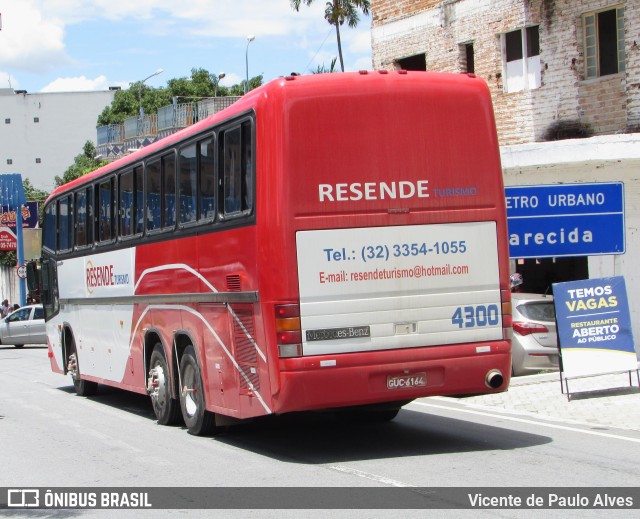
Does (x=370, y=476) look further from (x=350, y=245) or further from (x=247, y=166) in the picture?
(x=247, y=166)

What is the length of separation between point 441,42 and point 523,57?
2.77 meters

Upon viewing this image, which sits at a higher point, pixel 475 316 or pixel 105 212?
pixel 105 212

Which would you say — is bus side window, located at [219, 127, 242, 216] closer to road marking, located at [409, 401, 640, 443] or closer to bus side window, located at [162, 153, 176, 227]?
bus side window, located at [162, 153, 176, 227]

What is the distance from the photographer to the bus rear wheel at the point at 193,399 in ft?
38.9

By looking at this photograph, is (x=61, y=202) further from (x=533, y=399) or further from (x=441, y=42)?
(x=441, y=42)

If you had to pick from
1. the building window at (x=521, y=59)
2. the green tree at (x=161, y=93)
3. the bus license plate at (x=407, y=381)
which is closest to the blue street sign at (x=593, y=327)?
the bus license plate at (x=407, y=381)

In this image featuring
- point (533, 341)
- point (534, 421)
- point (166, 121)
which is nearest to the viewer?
point (534, 421)

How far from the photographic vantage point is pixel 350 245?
9789mm

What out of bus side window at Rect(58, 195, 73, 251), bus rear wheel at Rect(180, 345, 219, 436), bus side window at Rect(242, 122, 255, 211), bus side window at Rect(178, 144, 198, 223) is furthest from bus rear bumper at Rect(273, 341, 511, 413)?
bus side window at Rect(58, 195, 73, 251)

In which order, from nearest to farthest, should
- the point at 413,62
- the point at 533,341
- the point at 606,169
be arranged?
the point at 533,341
the point at 606,169
the point at 413,62

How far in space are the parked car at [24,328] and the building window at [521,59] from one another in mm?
21843

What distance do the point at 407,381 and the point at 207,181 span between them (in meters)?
3.21

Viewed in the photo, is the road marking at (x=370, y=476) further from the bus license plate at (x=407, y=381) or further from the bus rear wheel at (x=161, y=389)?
the bus rear wheel at (x=161, y=389)

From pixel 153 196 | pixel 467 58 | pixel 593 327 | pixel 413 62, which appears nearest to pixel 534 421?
pixel 593 327
